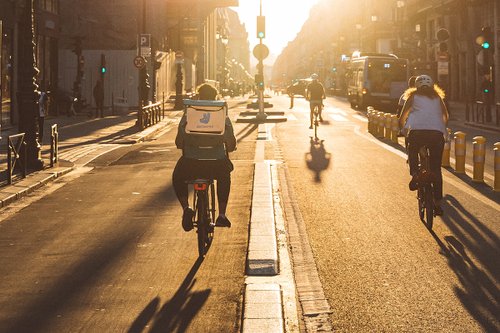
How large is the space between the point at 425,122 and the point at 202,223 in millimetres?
3393

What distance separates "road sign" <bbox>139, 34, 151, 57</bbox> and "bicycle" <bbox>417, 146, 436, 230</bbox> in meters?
21.6

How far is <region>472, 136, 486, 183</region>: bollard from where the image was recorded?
41.9 feet

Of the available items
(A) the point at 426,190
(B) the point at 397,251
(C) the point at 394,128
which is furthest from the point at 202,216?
(C) the point at 394,128

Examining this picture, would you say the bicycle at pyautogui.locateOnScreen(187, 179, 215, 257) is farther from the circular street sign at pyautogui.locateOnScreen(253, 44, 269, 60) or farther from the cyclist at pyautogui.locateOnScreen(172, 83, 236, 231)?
the circular street sign at pyautogui.locateOnScreen(253, 44, 269, 60)

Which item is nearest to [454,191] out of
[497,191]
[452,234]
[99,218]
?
[497,191]

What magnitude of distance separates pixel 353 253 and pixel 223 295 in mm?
1918

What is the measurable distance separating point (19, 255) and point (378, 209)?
4643mm

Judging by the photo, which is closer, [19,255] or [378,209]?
[19,255]

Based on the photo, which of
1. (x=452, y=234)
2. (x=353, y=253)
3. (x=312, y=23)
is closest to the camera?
(x=353, y=253)

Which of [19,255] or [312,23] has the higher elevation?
[312,23]

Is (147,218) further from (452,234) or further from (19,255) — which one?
(452,234)

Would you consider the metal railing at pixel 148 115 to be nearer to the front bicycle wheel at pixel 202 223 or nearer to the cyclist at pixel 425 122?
the cyclist at pixel 425 122

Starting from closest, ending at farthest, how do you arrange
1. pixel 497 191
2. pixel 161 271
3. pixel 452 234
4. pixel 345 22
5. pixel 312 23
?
1. pixel 161 271
2. pixel 452 234
3. pixel 497 191
4. pixel 345 22
5. pixel 312 23

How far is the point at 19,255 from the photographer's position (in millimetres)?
7762
